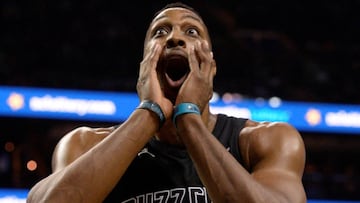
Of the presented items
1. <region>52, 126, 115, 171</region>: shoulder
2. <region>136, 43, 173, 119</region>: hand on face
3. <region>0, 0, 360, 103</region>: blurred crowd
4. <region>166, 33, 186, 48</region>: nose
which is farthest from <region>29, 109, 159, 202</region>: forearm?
<region>0, 0, 360, 103</region>: blurred crowd

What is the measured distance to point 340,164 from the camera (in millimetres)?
11367

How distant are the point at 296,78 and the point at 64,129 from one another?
3.31 metres

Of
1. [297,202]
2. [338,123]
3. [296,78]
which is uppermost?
[296,78]

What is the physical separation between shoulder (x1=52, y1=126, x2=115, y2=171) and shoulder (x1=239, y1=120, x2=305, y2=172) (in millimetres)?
613

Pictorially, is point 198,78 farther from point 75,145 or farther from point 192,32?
point 75,145

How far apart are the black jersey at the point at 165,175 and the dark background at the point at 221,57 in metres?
5.69

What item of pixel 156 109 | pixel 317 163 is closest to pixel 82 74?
pixel 317 163

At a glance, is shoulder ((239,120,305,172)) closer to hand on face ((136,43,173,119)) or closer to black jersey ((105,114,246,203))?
black jersey ((105,114,246,203))

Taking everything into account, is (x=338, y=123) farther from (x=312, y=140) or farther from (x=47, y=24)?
(x=47, y=24)

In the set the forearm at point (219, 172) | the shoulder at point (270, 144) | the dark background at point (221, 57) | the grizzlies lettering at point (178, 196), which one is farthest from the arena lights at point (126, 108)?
the forearm at point (219, 172)

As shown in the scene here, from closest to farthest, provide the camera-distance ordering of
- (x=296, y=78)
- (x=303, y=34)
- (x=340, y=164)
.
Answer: (x=296, y=78) → (x=340, y=164) → (x=303, y=34)

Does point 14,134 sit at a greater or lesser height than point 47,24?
lesser

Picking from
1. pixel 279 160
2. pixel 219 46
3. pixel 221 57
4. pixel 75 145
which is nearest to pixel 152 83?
pixel 75 145

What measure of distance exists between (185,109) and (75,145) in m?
0.55
